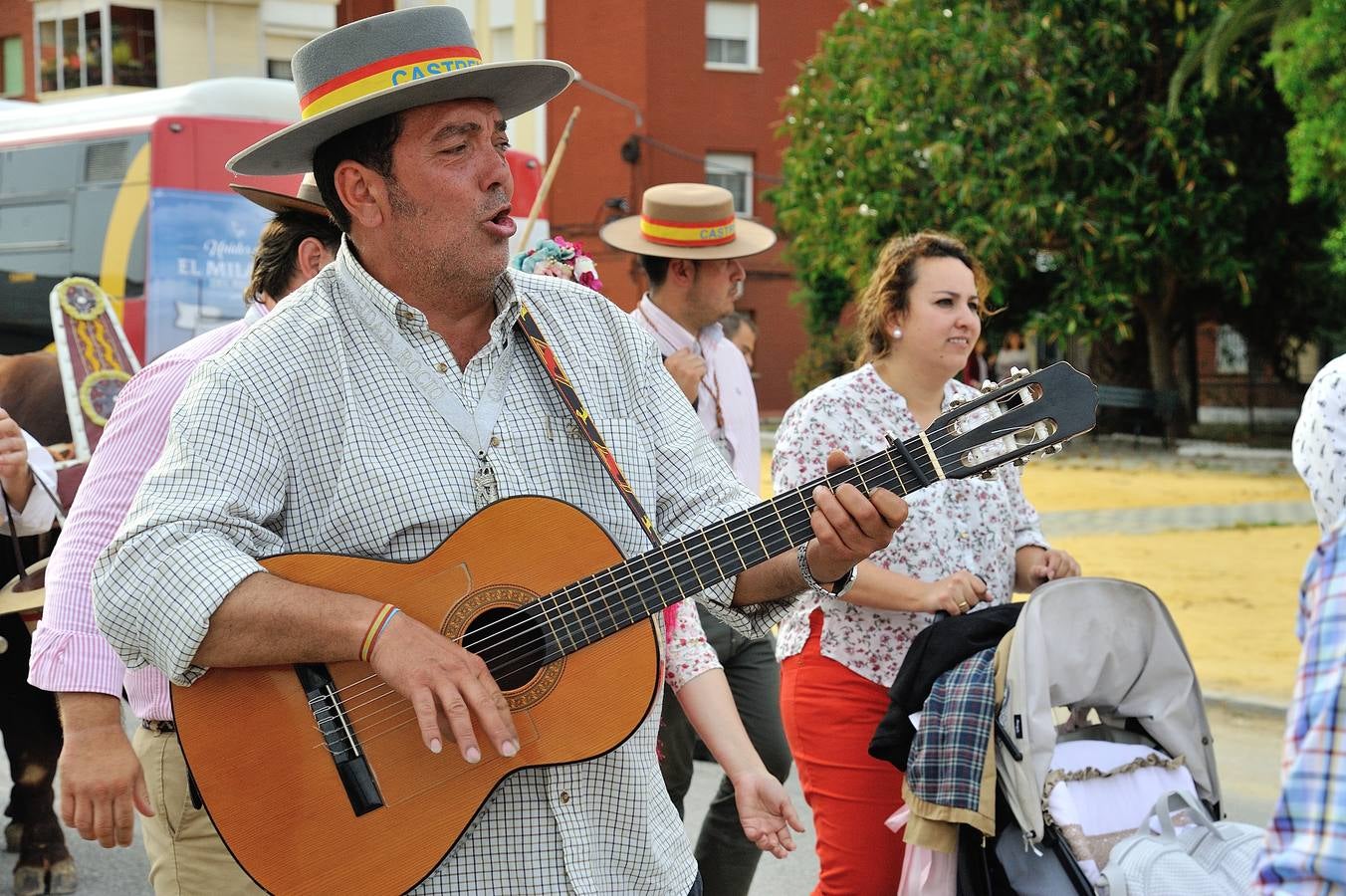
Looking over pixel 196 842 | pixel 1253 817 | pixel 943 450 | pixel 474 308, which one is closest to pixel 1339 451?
pixel 943 450

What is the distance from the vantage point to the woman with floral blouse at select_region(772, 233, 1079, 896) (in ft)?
12.8

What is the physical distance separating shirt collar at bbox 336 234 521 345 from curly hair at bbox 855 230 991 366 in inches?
78.5

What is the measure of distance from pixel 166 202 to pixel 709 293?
24.0 feet

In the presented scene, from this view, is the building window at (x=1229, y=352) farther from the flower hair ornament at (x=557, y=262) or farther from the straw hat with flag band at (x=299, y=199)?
the straw hat with flag band at (x=299, y=199)

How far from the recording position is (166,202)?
11211mm

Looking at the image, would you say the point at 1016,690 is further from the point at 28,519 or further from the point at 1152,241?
the point at 1152,241

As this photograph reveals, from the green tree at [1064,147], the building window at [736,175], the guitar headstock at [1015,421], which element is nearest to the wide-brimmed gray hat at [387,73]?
the guitar headstock at [1015,421]

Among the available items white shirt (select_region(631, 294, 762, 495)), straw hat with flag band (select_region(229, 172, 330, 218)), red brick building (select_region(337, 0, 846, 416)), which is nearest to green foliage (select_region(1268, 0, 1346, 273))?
white shirt (select_region(631, 294, 762, 495))

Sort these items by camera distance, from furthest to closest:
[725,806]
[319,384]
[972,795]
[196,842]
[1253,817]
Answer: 1. [1253,817]
2. [725,806]
3. [972,795]
4. [196,842]
5. [319,384]

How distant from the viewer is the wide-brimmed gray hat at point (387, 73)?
2430mm

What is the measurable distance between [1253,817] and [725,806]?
9.45 feet

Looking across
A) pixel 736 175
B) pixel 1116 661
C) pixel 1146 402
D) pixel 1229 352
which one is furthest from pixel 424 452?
pixel 1229 352

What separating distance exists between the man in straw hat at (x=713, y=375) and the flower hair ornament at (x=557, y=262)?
0.79 feet

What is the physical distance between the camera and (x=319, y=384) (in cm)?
236
